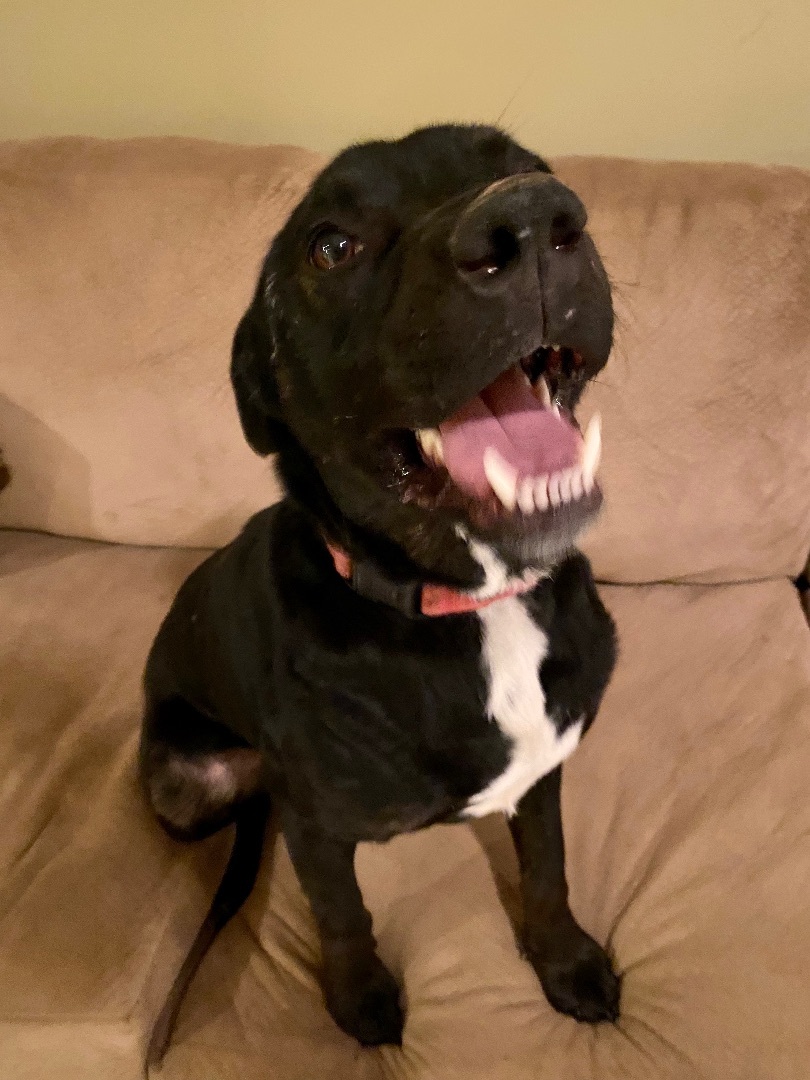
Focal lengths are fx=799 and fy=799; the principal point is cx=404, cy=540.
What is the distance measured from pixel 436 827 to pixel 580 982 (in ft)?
1.16

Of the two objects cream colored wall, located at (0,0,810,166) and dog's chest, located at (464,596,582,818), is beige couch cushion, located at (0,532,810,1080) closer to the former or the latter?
dog's chest, located at (464,596,582,818)

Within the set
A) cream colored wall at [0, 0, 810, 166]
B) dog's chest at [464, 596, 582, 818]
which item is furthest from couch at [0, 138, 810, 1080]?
dog's chest at [464, 596, 582, 818]

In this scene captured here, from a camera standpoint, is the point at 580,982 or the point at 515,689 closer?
the point at 515,689

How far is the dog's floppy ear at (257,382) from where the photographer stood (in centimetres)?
100

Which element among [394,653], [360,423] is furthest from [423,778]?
[360,423]

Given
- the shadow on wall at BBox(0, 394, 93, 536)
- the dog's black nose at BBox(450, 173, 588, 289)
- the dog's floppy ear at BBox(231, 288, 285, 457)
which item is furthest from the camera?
the shadow on wall at BBox(0, 394, 93, 536)

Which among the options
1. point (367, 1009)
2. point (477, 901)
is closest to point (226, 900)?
point (367, 1009)

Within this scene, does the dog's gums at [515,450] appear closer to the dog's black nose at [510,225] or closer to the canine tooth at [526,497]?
the canine tooth at [526,497]

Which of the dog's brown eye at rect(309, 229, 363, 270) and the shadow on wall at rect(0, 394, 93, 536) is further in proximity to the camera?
the shadow on wall at rect(0, 394, 93, 536)

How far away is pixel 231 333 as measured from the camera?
165 cm

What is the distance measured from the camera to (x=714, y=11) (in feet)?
4.92

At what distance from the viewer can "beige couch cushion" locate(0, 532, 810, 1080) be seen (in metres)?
1.10

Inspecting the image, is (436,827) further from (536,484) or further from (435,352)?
(435,352)

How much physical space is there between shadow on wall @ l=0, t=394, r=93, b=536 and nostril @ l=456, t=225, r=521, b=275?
1.41 metres
